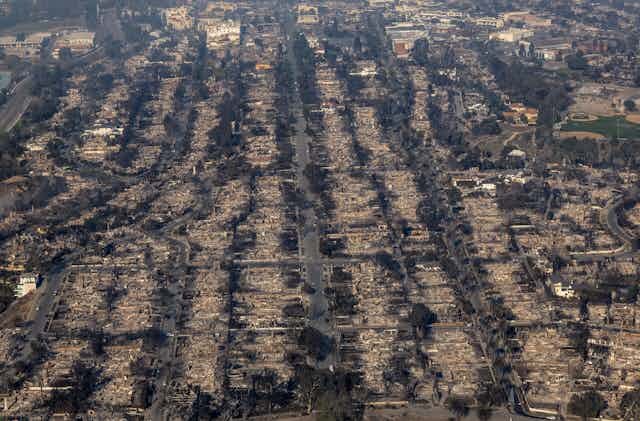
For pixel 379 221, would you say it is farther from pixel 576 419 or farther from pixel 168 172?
pixel 576 419

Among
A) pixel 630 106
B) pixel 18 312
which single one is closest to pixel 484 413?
pixel 18 312

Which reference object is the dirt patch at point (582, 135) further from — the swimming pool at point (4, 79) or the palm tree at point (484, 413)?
the swimming pool at point (4, 79)

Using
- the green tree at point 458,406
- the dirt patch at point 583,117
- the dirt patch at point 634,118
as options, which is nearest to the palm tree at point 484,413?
the green tree at point 458,406

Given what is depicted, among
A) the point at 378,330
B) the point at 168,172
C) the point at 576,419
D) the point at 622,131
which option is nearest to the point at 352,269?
the point at 378,330

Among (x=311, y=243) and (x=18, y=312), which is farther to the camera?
(x=311, y=243)

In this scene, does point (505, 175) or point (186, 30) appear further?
point (186, 30)

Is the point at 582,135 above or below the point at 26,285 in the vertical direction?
below

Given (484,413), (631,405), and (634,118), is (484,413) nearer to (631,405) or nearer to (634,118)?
(631,405)

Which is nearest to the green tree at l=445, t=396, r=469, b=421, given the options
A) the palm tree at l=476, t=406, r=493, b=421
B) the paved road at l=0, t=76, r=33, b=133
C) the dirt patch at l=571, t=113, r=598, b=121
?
the palm tree at l=476, t=406, r=493, b=421
